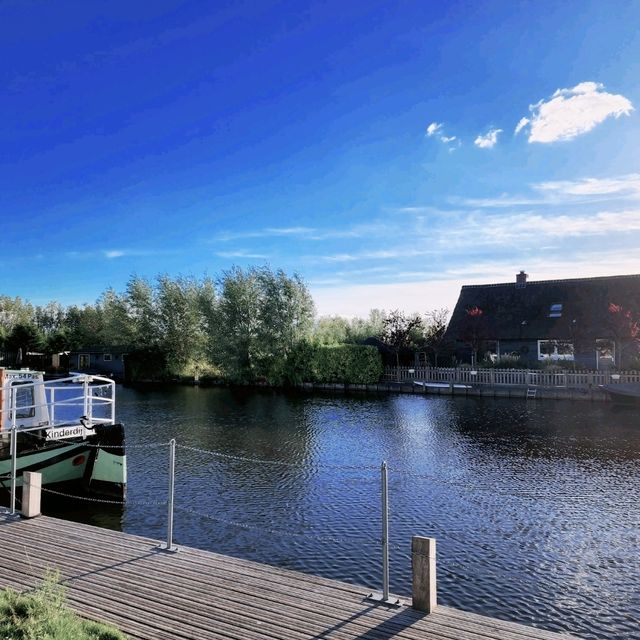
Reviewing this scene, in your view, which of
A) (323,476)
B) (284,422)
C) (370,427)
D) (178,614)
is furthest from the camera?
(284,422)

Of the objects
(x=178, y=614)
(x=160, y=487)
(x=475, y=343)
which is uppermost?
(x=475, y=343)

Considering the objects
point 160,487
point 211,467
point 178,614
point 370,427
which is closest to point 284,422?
point 370,427

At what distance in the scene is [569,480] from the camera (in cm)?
1374

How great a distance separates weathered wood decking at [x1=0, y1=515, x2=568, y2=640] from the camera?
5031 millimetres

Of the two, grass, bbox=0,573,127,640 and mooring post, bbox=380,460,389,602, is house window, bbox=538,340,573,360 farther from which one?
grass, bbox=0,573,127,640

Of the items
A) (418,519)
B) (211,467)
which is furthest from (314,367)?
(418,519)

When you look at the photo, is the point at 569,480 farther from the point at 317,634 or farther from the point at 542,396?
the point at 542,396

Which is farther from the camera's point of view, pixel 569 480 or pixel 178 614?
pixel 569 480

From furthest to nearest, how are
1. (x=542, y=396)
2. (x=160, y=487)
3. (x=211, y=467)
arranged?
(x=542, y=396)
(x=211, y=467)
(x=160, y=487)

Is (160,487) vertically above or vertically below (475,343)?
below

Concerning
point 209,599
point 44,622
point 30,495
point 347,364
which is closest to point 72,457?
point 30,495

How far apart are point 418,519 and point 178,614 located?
654cm

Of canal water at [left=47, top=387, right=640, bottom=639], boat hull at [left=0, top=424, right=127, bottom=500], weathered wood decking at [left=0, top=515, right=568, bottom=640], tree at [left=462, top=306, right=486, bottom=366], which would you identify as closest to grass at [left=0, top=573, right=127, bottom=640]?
→ weathered wood decking at [left=0, top=515, right=568, bottom=640]

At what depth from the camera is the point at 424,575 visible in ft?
17.8
